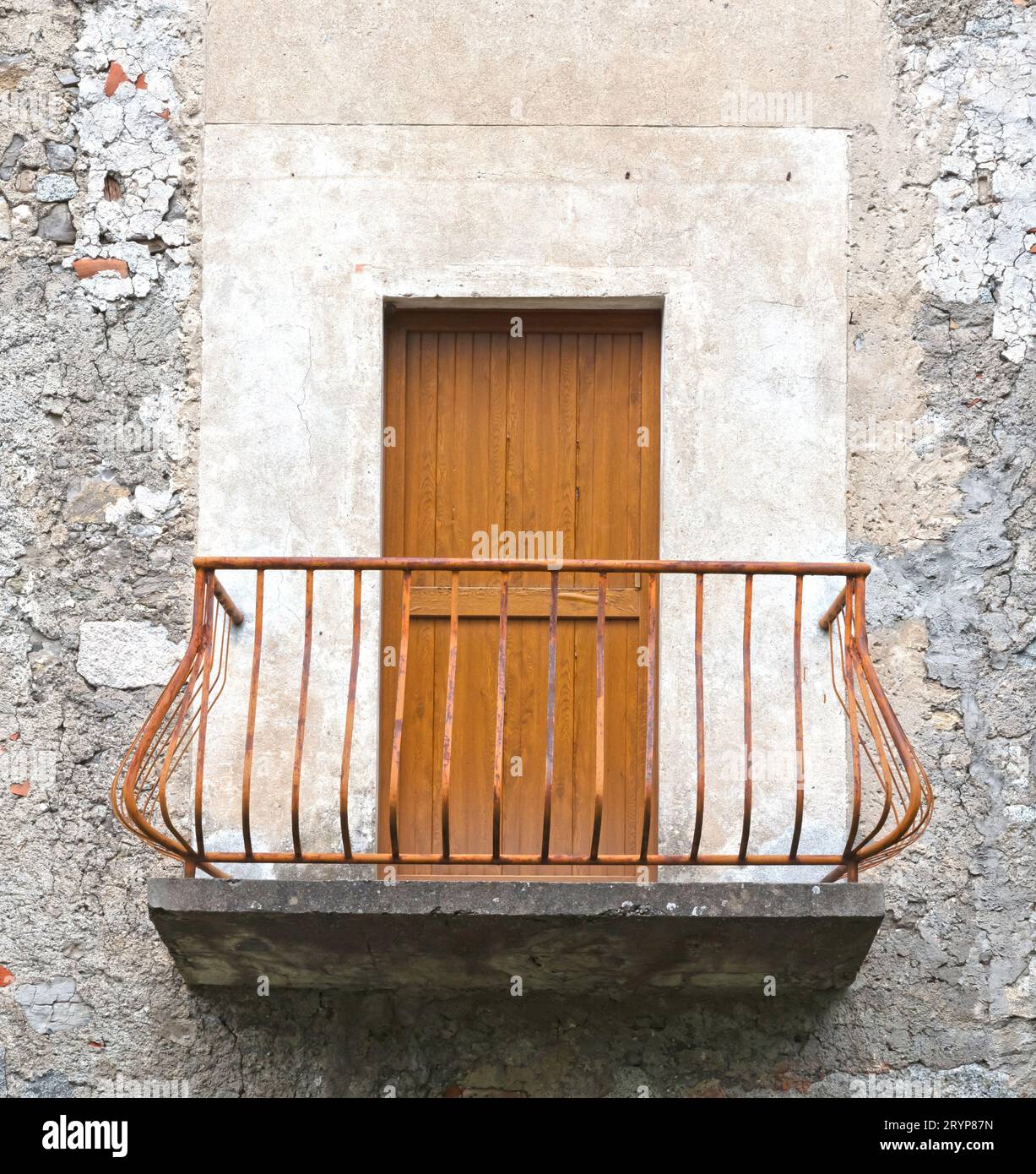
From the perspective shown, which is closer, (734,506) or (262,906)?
(262,906)

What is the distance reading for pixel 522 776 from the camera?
18.0ft

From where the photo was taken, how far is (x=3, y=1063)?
5.18 metres

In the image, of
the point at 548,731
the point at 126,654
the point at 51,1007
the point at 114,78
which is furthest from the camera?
the point at 114,78

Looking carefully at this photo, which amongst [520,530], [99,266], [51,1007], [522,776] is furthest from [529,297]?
[51,1007]

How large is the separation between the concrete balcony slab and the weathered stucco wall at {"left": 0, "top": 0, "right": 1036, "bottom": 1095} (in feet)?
0.84

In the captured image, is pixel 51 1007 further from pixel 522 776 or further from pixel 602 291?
pixel 602 291

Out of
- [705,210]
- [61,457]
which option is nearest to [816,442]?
[705,210]

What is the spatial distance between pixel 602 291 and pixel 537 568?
1228 millimetres

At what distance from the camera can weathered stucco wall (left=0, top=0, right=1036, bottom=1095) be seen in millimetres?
5211

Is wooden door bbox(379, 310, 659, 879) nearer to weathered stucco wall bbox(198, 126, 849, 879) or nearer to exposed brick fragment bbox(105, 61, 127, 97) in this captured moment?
weathered stucco wall bbox(198, 126, 849, 879)

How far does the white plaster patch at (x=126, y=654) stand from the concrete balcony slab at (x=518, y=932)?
880 mm

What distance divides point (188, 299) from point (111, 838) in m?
1.75

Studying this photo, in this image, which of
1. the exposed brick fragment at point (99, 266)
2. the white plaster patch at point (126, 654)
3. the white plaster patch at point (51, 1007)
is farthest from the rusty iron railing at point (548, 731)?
the exposed brick fragment at point (99, 266)

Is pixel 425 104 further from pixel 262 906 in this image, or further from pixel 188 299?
pixel 262 906
